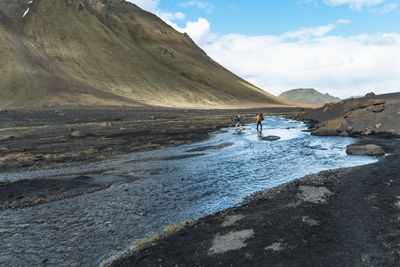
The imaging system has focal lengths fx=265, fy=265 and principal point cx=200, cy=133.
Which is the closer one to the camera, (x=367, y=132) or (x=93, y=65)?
(x=367, y=132)

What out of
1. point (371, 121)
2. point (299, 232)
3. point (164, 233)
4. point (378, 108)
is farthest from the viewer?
point (378, 108)

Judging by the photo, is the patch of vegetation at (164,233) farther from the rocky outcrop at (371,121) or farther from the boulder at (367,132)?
the boulder at (367,132)

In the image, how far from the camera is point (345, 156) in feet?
61.1

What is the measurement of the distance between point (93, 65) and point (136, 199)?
12764cm

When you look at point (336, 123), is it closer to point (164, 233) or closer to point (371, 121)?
point (371, 121)

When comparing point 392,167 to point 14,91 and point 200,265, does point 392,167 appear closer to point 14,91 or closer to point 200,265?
point 200,265

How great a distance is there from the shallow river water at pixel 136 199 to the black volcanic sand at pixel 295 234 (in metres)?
1.21

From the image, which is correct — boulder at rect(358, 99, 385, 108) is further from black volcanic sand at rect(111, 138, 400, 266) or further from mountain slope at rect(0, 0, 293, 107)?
mountain slope at rect(0, 0, 293, 107)

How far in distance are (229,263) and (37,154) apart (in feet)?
63.0

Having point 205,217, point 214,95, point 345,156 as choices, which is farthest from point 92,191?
point 214,95

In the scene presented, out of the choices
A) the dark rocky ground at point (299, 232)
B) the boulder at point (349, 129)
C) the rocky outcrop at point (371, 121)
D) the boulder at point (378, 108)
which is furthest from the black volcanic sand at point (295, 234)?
the boulder at point (378, 108)

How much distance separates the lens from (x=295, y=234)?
23.2 feet

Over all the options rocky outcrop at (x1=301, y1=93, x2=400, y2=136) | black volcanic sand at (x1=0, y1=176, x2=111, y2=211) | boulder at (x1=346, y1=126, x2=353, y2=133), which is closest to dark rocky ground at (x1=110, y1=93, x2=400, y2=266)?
black volcanic sand at (x1=0, y1=176, x2=111, y2=211)

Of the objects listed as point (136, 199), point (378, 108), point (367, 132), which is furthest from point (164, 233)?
point (378, 108)
